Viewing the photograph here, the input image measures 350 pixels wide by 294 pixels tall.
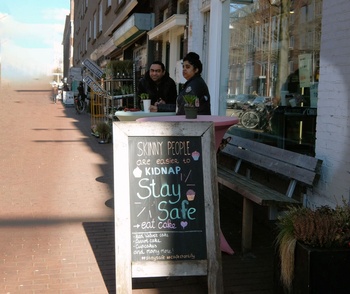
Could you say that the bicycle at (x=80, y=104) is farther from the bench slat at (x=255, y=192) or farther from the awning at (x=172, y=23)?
the bench slat at (x=255, y=192)

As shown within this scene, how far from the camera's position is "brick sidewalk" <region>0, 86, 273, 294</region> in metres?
3.59

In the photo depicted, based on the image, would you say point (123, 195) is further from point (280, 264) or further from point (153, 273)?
point (280, 264)

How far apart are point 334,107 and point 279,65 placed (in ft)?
5.85

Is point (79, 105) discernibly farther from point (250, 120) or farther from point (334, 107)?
point (334, 107)

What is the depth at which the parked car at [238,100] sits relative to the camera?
6.53 meters

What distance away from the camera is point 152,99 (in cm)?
655

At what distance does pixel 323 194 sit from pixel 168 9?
26.8 ft

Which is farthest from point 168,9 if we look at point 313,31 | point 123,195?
point 123,195

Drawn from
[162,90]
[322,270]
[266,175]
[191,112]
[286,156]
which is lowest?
[322,270]

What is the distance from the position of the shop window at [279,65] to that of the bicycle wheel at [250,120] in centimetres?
7

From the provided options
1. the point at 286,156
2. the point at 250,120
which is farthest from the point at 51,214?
the point at 250,120

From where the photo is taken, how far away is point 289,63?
5.33 m

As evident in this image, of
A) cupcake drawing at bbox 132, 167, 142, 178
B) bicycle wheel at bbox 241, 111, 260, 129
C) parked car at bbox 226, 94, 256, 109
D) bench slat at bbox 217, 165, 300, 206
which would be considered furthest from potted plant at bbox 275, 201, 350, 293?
parked car at bbox 226, 94, 256, 109

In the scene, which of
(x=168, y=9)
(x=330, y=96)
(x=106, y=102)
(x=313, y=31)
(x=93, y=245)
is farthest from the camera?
(x=106, y=102)
